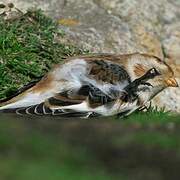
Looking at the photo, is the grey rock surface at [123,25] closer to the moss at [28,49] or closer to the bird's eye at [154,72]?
the moss at [28,49]

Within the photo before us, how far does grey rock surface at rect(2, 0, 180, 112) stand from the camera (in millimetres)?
13070

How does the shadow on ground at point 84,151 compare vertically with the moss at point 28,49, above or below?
above

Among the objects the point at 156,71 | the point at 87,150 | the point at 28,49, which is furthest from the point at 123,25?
the point at 87,150

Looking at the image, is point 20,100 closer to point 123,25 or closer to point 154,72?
point 154,72

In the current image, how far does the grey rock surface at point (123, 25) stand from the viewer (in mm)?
13070

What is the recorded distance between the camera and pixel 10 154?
5172mm

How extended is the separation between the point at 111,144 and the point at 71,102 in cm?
378

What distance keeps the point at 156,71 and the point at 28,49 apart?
2.42m

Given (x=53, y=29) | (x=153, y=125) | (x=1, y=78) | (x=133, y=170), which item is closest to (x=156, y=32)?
(x=53, y=29)

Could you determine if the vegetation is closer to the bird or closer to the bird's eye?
the bird

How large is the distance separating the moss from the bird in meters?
1.27

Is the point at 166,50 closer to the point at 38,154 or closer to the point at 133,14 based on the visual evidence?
the point at 133,14

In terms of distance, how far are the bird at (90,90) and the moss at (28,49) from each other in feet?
4.17

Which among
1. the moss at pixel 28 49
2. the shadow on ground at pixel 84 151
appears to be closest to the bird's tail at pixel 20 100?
the moss at pixel 28 49
